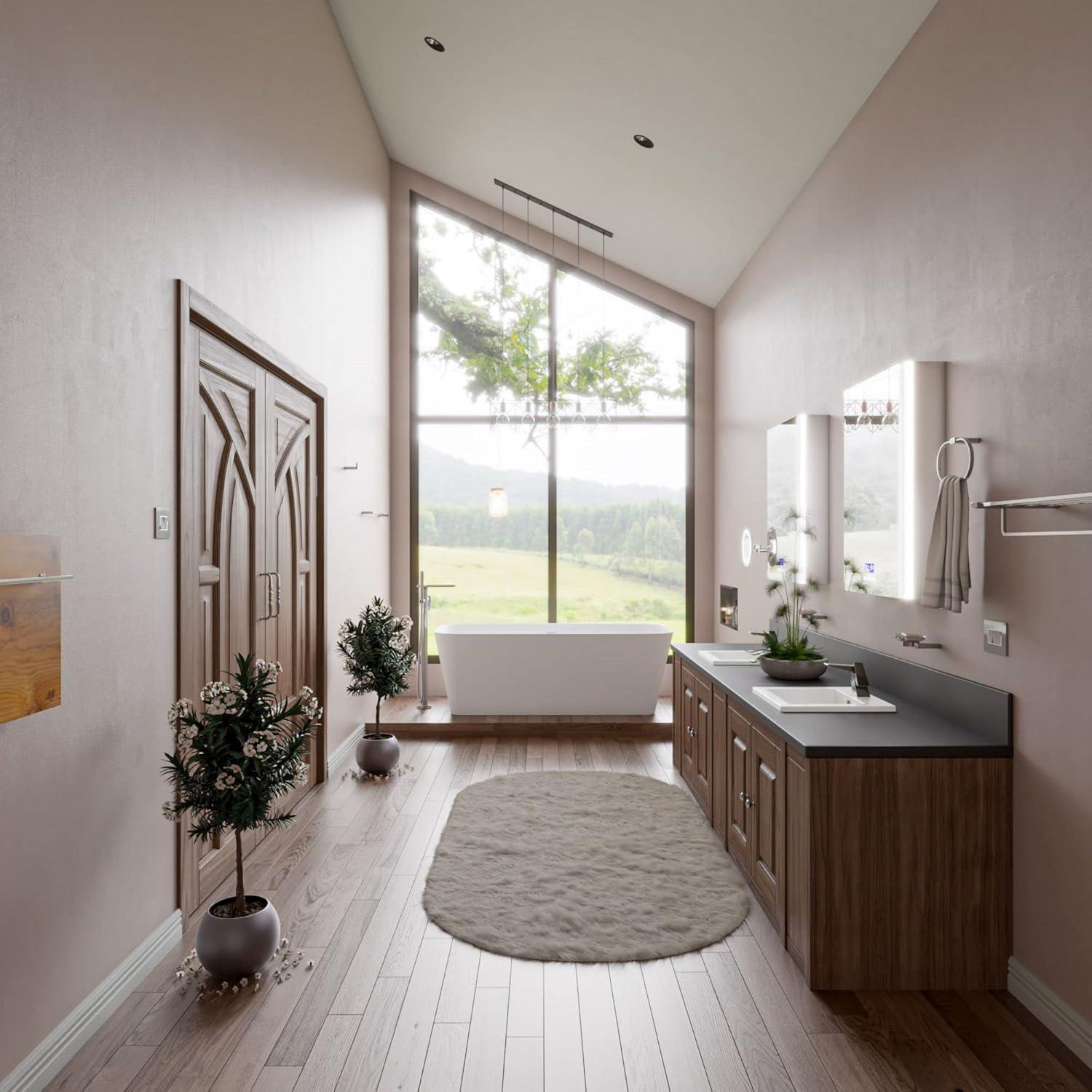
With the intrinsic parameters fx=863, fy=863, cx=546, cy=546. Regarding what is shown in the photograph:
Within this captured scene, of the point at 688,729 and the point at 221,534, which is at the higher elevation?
the point at 221,534

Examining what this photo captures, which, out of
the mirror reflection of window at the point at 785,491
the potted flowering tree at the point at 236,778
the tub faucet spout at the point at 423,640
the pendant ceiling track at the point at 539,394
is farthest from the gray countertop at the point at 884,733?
the pendant ceiling track at the point at 539,394

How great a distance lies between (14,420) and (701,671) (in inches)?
116

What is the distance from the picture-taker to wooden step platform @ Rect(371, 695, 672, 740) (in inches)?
226

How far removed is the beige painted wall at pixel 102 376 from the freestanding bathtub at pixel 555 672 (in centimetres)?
291

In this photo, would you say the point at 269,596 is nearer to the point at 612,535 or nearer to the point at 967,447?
the point at 967,447

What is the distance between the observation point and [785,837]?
2689 mm

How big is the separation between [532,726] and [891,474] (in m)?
3.26

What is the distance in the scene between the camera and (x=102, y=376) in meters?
2.37

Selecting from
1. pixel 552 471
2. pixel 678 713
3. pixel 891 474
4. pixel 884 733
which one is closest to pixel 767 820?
pixel 884 733

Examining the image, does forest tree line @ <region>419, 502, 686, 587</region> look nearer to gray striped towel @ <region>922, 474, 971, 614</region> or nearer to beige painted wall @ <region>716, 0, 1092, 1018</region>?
beige painted wall @ <region>716, 0, 1092, 1018</region>

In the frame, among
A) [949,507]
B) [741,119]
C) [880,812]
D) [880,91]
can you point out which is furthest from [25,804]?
[741,119]

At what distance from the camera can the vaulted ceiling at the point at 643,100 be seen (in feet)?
11.9

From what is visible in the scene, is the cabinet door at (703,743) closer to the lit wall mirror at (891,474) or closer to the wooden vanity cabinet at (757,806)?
the wooden vanity cabinet at (757,806)

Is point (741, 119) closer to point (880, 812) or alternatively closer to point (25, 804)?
point (880, 812)
